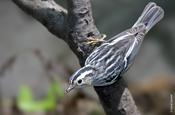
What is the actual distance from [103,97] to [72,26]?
9.5 inches

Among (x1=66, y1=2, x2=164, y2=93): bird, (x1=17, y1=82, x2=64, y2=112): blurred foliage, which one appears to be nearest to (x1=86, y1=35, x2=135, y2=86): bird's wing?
(x1=66, y1=2, x2=164, y2=93): bird

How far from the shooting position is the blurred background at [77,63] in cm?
505

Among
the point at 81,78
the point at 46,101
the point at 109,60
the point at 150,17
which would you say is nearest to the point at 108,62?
the point at 109,60

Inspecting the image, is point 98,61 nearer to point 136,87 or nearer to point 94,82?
point 94,82

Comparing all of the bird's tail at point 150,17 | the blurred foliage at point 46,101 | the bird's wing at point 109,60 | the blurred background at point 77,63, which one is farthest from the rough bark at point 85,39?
the blurred background at point 77,63

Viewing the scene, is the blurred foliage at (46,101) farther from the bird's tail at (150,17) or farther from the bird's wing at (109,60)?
the bird's wing at (109,60)

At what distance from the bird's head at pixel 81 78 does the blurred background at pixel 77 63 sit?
293 cm

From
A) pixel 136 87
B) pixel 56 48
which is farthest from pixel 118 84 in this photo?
pixel 56 48

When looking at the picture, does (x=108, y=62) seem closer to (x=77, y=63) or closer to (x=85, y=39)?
(x=85, y=39)

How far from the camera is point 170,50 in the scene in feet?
17.8

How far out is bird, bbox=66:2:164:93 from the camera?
1891 mm

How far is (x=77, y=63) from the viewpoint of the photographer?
5.32 metres

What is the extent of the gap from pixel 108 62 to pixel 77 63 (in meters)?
3.33

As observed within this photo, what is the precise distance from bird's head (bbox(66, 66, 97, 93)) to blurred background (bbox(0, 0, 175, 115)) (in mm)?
2929
